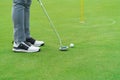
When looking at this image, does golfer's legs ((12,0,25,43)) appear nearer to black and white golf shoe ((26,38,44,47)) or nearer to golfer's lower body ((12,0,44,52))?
golfer's lower body ((12,0,44,52))

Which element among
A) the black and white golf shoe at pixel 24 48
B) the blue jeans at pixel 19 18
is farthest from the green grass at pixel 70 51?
the blue jeans at pixel 19 18

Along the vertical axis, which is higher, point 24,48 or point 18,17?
point 18,17

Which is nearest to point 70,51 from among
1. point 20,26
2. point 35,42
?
point 35,42

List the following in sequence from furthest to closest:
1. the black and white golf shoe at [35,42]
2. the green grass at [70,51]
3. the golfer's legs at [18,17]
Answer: the black and white golf shoe at [35,42] < the golfer's legs at [18,17] < the green grass at [70,51]

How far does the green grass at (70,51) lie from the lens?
12.5ft

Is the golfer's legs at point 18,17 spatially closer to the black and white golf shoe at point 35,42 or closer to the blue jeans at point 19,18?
the blue jeans at point 19,18

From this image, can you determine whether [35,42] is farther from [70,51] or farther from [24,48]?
[70,51]

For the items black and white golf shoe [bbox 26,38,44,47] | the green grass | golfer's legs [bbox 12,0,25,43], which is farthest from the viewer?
black and white golf shoe [bbox 26,38,44,47]

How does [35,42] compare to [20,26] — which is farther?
[35,42]

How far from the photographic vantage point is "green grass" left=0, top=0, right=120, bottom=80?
3.79 meters

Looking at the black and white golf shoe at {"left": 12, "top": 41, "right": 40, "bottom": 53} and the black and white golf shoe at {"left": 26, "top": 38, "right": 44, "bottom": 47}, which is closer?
the black and white golf shoe at {"left": 12, "top": 41, "right": 40, "bottom": 53}

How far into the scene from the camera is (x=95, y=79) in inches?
141

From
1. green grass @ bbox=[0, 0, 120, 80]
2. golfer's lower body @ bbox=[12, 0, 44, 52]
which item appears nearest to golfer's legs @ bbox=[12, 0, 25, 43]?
golfer's lower body @ bbox=[12, 0, 44, 52]

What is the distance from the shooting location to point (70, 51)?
15.2ft
